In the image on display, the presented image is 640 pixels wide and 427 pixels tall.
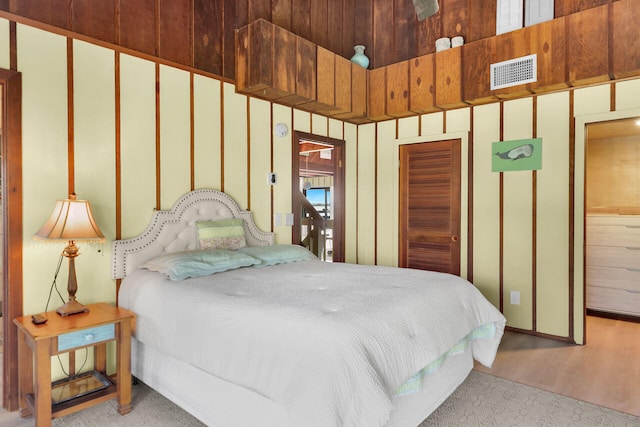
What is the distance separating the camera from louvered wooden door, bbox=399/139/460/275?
418 cm

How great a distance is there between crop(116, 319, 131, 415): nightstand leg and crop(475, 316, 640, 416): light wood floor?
2.47 m

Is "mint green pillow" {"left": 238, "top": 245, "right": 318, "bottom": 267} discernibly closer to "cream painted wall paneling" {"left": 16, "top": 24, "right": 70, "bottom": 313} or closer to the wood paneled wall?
"cream painted wall paneling" {"left": 16, "top": 24, "right": 70, "bottom": 313}

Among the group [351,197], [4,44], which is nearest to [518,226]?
[351,197]

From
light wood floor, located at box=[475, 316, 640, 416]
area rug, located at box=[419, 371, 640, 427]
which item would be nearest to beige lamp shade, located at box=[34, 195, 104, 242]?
area rug, located at box=[419, 371, 640, 427]

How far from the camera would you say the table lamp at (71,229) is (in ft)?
7.30

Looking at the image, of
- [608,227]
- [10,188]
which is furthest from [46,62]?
[608,227]

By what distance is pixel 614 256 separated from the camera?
419cm

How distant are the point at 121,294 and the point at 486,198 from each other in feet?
11.3

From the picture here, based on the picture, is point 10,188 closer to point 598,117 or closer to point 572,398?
point 572,398

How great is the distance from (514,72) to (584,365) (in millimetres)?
2533

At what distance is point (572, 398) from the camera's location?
247 cm

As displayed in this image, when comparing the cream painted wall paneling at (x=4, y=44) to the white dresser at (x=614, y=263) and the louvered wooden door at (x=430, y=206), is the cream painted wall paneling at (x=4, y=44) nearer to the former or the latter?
the louvered wooden door at (x=430, y=206)

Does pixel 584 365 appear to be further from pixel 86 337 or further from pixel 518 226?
pixel 86 337

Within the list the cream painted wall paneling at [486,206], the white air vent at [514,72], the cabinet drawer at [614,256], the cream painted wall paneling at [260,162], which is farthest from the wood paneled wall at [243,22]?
the cabinet drawer at [614,256]
